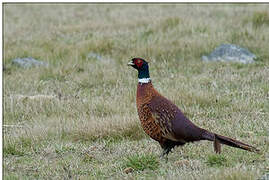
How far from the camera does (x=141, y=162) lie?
488cm

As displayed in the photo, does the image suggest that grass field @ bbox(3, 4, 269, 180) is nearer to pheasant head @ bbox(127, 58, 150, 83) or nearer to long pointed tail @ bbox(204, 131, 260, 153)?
long pointed tail @ bbox(204, 131, 260, 153)

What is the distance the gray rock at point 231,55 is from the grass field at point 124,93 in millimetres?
199

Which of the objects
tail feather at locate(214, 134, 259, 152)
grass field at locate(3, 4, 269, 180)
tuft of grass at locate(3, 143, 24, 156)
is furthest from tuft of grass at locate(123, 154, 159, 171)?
tuft of grass at locate(3, 143, 24, 156)

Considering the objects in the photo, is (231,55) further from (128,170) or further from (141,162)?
(128,170)

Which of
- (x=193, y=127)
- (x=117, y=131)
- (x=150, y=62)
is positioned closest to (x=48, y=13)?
(x=150, y=62)

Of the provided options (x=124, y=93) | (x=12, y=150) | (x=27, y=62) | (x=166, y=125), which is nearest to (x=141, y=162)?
(x=166, y=125)

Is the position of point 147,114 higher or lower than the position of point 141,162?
higher

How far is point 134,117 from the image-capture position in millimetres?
6473

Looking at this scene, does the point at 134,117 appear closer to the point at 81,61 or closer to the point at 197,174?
the point at 197,174

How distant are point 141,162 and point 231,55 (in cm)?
538

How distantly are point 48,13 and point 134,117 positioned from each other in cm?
1125

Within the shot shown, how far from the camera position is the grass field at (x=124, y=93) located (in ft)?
16.5

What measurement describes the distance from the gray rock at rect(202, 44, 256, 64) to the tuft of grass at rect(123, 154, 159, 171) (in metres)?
5.05

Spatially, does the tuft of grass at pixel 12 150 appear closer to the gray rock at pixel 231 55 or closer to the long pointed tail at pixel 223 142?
the long pointed tail at pixel 223 142
